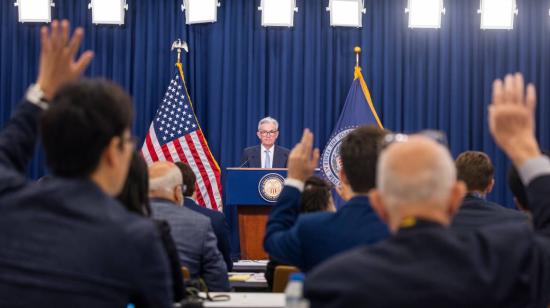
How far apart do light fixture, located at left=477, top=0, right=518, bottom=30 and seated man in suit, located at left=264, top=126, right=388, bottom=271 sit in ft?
22.9

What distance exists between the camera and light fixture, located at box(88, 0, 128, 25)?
920 cm

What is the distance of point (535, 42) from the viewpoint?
9.28 m

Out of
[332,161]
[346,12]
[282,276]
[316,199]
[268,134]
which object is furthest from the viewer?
[346,12]

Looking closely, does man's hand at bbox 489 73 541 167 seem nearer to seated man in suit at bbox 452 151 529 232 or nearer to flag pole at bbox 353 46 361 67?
seated man in suit at bbox 452 151 529 232

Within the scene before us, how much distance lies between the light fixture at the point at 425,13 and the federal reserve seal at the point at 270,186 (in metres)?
3.61

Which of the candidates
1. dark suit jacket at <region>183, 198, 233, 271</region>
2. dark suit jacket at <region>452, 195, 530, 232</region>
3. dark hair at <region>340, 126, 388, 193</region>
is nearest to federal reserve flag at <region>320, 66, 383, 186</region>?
dark suit jacket at <region>183, 198, 233, 271</region>

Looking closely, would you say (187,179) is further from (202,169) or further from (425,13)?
(425,13)

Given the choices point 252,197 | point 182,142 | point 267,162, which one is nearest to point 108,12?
point 182,142

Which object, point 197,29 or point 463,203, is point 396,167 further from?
point 197,29

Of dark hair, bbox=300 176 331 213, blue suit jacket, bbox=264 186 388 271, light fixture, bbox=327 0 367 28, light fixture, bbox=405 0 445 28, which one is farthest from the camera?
light fixture, bbox=327 0 367 28

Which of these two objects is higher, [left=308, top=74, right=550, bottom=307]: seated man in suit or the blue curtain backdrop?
the blue curtain backdrop

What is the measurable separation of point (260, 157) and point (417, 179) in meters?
6.43

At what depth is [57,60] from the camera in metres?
1.86

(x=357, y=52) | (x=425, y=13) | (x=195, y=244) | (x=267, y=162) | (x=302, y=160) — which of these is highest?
(x=425, y=13)
